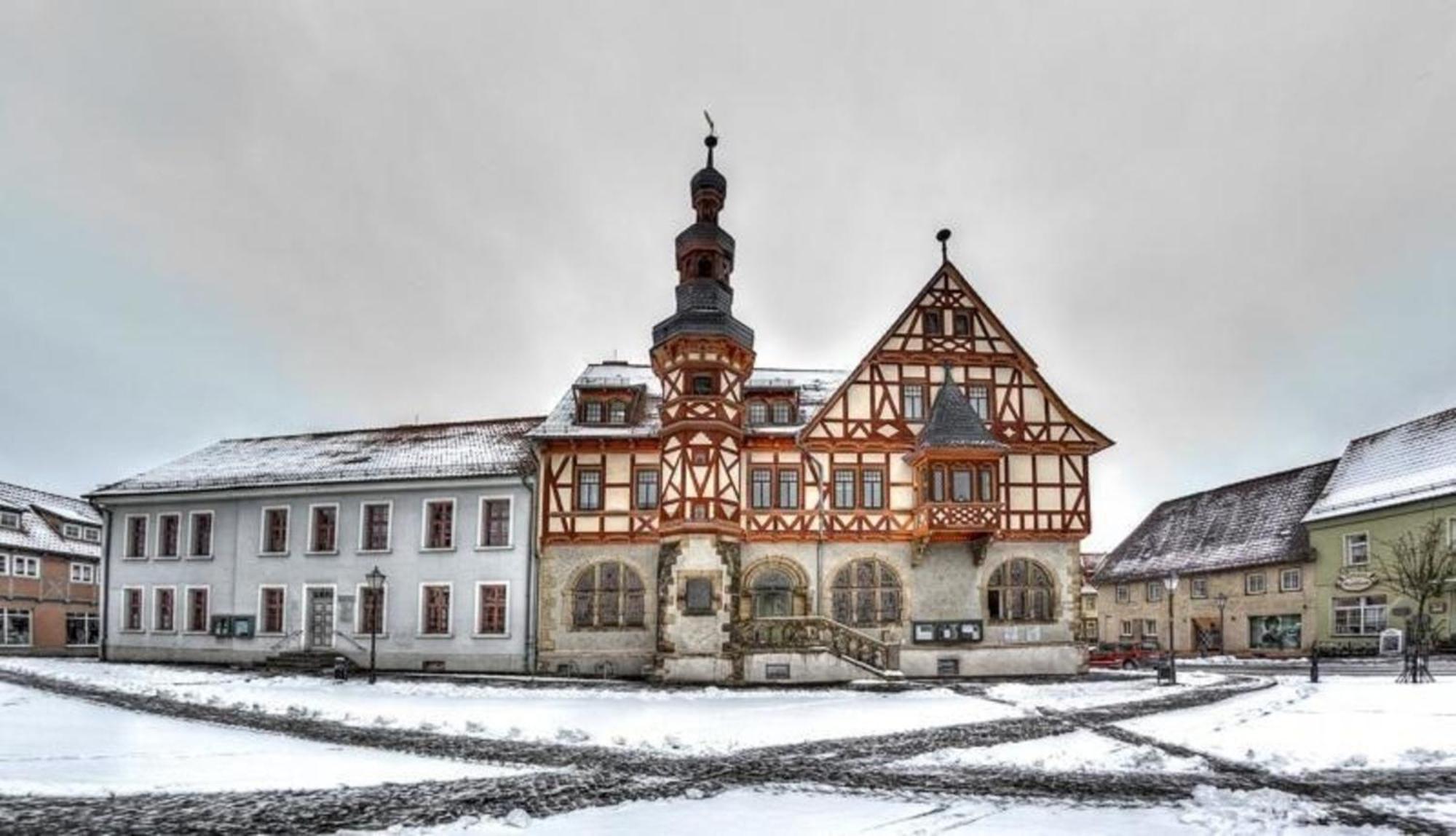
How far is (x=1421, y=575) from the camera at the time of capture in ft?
97.7

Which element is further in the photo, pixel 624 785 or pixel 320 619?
pixel 320 619

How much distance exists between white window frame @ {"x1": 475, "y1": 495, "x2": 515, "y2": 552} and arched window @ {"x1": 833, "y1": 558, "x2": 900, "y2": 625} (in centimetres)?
747

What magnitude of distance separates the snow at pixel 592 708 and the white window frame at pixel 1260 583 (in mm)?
24811

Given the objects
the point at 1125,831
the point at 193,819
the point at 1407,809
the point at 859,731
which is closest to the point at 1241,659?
the point at 859,731

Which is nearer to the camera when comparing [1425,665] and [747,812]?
[747,812]

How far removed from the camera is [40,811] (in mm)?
10516

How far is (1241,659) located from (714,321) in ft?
89.2

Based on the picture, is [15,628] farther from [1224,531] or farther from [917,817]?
[1224,531]

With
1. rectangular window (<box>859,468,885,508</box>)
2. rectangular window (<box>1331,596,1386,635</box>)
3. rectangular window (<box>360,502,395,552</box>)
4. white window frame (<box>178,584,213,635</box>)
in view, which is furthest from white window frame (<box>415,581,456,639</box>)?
rectangular window (<box>1331,596,1386,635</box>)

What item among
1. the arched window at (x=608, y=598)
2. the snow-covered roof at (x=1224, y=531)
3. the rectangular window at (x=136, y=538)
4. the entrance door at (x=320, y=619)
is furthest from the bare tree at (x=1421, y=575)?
the rectangular window at (x=136, y=538)

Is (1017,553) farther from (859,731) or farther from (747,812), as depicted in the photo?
(747,812)

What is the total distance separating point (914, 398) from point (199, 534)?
26182mm

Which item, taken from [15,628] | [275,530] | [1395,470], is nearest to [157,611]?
[275,530]

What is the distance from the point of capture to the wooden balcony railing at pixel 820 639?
28.2 m
